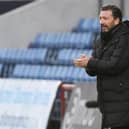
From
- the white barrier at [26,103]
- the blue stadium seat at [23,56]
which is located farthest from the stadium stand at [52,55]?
the white barrier at [26,103]

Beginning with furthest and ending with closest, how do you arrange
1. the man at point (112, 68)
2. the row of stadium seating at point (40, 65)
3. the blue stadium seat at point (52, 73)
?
the row of stadium seating at point (40, 65) → the blue stadium seat at point (52, 73) → the man at point (112, 68)

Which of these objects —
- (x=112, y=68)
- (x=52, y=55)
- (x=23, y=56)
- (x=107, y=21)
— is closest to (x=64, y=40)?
(x=52, y=55)

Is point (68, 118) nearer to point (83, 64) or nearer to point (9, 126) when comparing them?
point (9, 126)

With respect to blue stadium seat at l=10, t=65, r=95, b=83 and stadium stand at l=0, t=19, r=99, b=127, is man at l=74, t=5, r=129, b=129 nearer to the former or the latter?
blue stadium seat at l=10, t=65, r=95, b=83

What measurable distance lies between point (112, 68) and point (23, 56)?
10.1 m

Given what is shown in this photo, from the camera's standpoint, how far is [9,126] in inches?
345

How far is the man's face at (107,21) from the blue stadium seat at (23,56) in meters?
9.55

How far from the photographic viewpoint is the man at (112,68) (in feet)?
16.4

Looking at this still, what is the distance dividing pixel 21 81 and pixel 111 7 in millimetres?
3975

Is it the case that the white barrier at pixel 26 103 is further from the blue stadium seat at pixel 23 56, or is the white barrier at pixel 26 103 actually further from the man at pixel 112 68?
the blue stadium seat at pixel 23 56

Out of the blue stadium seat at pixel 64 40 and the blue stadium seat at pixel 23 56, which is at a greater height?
the blue stadium seat at pixel 64 40

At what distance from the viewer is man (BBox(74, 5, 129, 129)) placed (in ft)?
16.4

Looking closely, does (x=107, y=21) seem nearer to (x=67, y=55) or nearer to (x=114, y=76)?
(x=114, y=76)

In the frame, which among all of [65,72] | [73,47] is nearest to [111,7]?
[65,72]
